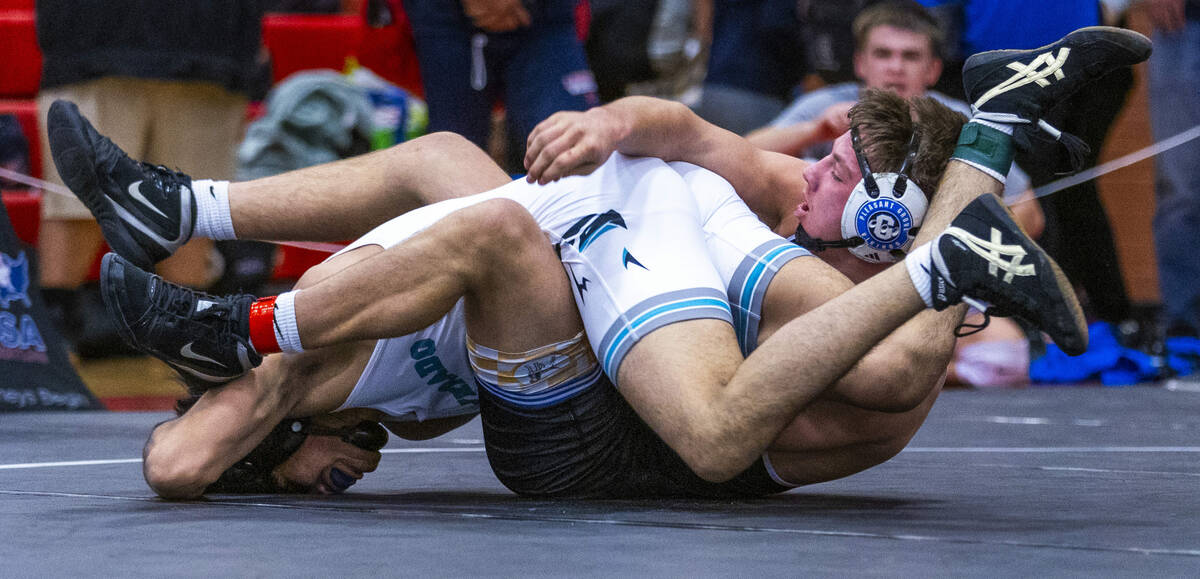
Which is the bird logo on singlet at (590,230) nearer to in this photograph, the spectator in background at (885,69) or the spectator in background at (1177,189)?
the spectator in background at (885,69)

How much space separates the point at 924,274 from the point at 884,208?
17.2 inches

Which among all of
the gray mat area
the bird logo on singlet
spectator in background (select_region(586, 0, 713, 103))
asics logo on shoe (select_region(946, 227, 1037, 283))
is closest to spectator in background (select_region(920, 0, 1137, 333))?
spectator in background (select_region(586, 0, 713, 103))

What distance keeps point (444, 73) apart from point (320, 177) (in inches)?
64.7

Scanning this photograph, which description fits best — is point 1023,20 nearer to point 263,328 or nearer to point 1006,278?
point 1006,278

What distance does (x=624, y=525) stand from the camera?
2.18 m

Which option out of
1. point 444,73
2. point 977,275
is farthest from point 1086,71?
point 444,73

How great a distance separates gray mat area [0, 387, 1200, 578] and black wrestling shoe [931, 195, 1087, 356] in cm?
29

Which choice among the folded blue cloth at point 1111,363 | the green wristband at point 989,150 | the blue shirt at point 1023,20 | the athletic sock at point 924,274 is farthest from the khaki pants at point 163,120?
the athletic sock at point 924,274

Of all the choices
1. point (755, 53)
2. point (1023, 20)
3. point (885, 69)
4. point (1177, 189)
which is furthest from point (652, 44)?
point (1177, 189)

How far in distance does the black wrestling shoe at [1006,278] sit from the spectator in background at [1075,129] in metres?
3.18

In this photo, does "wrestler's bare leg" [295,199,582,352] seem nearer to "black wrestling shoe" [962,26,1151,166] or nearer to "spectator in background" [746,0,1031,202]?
"black wrestling shoe" [962,26,1151,166]

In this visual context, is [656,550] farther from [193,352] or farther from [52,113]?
[52,113]

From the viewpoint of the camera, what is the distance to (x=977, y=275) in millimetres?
2137

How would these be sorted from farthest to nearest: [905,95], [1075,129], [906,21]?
[1075,129], [906,21], [905,95]
